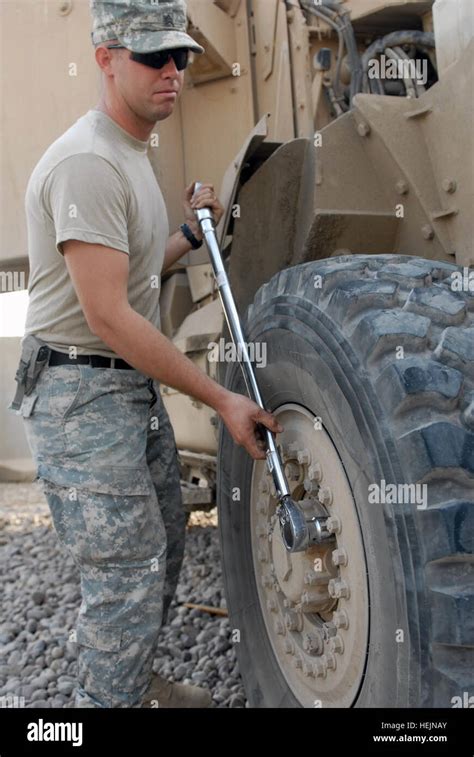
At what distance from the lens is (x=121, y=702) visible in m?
2.20

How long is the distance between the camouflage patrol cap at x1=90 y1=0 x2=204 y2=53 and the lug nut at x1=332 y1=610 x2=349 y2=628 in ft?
4.41

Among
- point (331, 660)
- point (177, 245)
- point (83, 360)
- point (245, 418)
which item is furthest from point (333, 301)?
point (177, 245)

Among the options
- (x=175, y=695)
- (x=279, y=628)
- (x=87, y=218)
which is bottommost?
(x=175, y=695)

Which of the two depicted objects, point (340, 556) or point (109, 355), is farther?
point (109, 355)

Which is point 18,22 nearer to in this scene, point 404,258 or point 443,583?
point 404,258

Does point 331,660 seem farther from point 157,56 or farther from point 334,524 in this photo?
point 157,56

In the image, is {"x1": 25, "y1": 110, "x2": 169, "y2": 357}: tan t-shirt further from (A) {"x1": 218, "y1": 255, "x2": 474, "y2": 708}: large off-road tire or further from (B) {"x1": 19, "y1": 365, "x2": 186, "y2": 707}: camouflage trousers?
(A) {"x1": 218, "y1": 255, "x2": 474, "y2": 708}: large off-road tire

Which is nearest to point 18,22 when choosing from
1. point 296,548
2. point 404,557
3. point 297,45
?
point 297,45

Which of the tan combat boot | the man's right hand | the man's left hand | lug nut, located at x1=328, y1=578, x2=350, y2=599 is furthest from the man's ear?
the tan combat boot

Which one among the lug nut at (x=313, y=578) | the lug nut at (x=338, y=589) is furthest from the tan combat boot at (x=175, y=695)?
the lug nut at (x=338, y=589)

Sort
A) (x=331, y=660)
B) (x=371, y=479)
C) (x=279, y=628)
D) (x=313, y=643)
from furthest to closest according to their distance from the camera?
(x=279, y=628) < (x=313, y=643) < (x=331, y=660) < (x=371, y=479)

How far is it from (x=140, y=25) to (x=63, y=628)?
2511mm

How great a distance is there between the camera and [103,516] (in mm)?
2168

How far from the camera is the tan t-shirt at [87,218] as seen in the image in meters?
2.05
